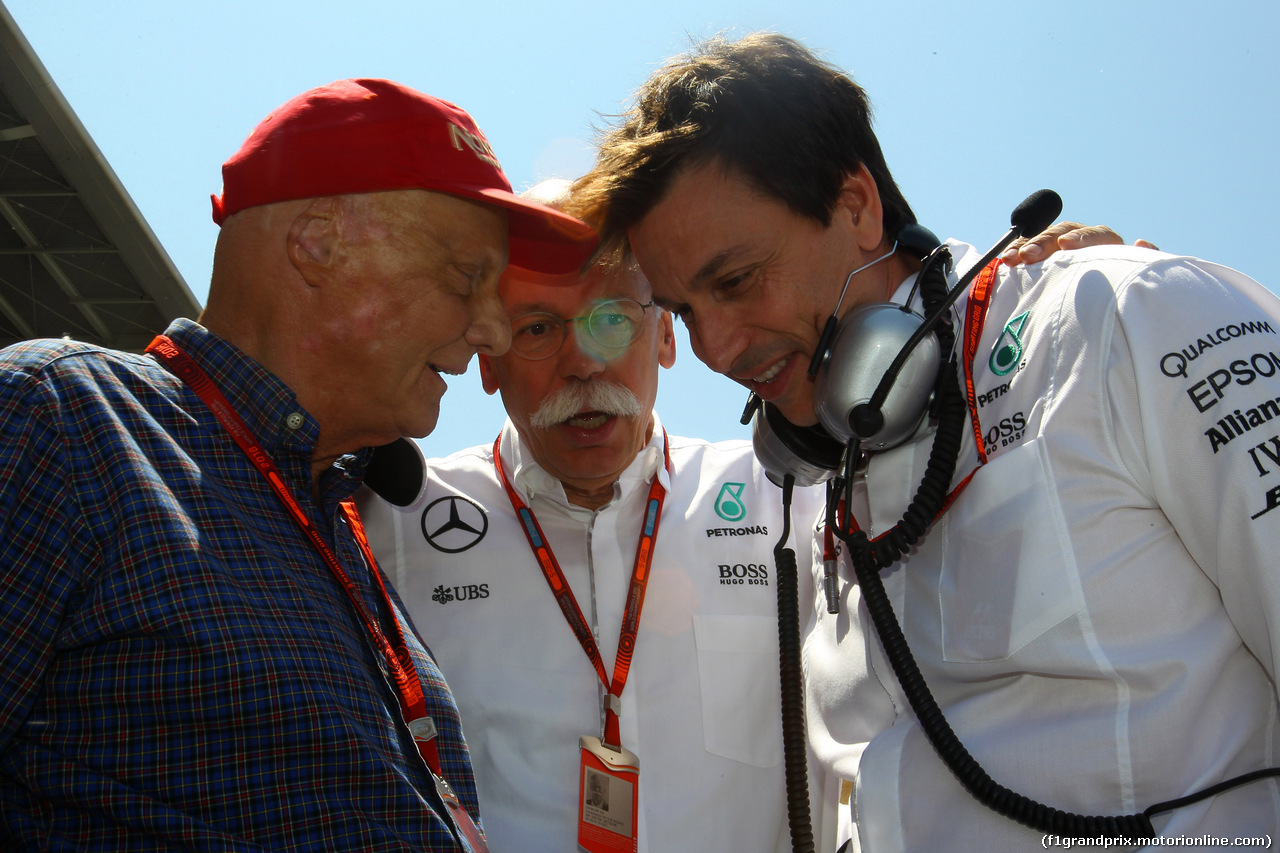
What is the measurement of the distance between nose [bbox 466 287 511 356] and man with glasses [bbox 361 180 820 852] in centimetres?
88

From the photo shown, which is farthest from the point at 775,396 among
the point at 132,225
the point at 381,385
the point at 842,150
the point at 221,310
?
the point at 132,225

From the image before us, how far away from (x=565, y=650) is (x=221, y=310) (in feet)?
5.53

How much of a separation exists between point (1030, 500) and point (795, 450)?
0.85 meters

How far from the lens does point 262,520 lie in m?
2.11

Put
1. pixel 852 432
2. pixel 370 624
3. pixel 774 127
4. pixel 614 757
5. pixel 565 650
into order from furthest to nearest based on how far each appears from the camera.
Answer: pixel 565 650
pixel 614 757
pixel 774 127
pixel 852 432
pixel 370 624

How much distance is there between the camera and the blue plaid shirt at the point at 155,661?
1688 mm

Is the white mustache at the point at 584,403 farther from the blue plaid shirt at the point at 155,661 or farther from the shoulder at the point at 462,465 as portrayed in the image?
the blue plaid shirt at the point at 155,661

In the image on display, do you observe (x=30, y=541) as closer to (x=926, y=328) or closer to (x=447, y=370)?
(x=447, y=370)

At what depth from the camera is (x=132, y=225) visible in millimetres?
6125

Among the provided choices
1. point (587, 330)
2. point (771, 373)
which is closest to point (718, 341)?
point (771, 373)

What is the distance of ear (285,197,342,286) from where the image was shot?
229cm

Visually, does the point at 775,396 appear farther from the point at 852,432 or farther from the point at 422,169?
the point at 422,169

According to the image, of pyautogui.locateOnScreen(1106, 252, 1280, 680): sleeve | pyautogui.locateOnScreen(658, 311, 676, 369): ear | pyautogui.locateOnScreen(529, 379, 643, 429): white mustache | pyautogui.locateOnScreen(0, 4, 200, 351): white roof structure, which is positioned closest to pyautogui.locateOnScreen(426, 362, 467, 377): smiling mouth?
pyautogui.locateOnScreen(529, 379, 643, 429): white mustache

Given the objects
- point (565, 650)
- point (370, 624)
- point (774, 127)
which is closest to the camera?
point (370, 624)
